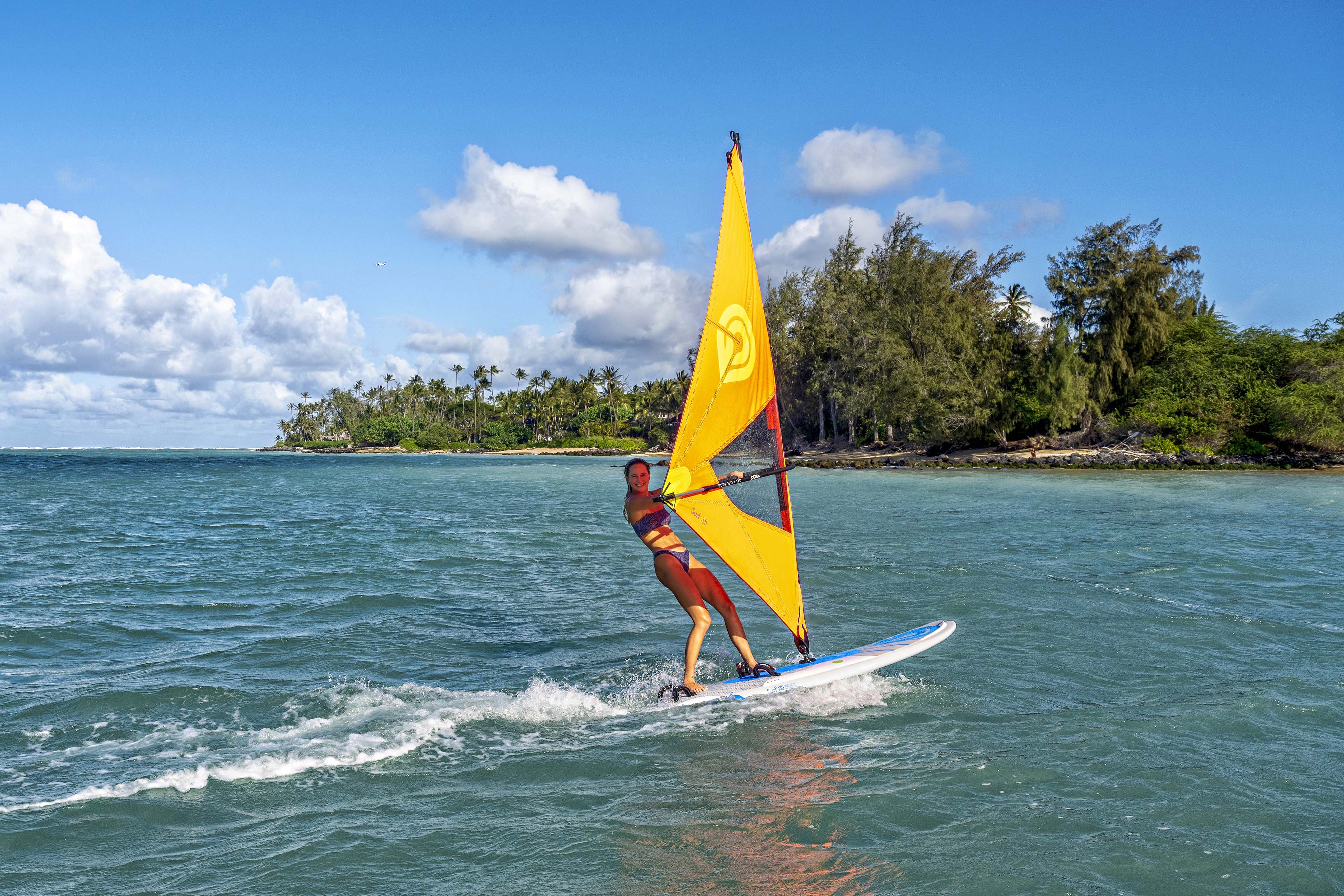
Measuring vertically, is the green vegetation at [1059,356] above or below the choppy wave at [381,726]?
above

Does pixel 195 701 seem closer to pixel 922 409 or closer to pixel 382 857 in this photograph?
pixel 382 857

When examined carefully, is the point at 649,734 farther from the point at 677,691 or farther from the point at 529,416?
the point at 529,416

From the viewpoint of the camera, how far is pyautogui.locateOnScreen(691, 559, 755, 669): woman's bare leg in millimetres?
7723

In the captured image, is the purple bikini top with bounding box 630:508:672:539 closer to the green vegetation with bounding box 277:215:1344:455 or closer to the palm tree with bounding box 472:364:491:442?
the green vegetation with bounding box 277:215:1344:455

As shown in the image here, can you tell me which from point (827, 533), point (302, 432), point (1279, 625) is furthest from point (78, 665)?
point (302, 432)

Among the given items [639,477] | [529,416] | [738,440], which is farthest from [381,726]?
[529,416]

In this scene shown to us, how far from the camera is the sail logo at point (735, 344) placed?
760 cm

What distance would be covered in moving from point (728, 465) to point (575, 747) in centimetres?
298

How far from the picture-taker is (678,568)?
24.8 feet

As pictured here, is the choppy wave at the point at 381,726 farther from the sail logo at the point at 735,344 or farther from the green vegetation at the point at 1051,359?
the green vegetation at the point at 1051,359

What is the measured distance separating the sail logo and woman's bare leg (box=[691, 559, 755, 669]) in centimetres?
191

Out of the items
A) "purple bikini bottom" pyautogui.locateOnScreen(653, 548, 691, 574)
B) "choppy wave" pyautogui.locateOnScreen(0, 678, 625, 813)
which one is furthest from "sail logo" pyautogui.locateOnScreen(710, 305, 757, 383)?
"choppy wave" pyautogui.locateOnScreen(0, 678, 625, 813)

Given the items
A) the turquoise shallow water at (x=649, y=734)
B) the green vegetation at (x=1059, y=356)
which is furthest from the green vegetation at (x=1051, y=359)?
the turquoise shallow water at (x=649, y=734)

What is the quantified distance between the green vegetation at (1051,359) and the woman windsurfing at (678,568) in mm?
51793
